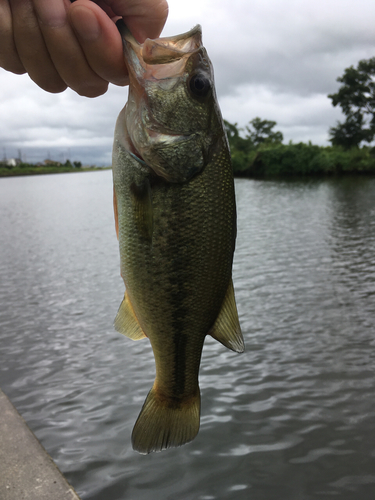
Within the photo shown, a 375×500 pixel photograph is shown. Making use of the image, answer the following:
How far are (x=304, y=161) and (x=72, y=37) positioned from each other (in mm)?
65778

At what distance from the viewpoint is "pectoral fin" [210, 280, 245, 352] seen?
1813 mm

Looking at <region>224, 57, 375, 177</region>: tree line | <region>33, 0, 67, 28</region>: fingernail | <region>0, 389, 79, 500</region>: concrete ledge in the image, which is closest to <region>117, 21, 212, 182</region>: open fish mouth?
<region>33, 0, 67, 28</region>: fingernail

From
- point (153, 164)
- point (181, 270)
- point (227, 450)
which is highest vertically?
point (153, 164)

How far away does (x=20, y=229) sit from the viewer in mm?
24297

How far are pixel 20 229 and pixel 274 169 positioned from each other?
168ft

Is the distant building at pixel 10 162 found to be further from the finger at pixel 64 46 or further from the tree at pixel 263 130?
the finger at pixel 64 46

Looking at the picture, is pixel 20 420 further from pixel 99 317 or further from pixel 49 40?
pixel 99 317

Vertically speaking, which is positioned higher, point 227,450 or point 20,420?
point 20,420

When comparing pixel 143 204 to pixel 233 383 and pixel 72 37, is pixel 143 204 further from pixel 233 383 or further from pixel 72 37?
pixel 233 383

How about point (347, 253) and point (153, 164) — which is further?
point (347, 253)

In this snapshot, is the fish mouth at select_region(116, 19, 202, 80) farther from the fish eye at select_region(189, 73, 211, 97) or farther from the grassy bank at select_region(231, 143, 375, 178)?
the grassy bank at select_region(231, 143, 375, 178)

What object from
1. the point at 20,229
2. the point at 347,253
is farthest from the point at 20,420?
the point at 20,229

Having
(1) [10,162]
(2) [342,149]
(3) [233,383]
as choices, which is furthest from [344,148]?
(1) [10,162]

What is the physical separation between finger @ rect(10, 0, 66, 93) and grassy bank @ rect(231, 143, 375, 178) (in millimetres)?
58946
